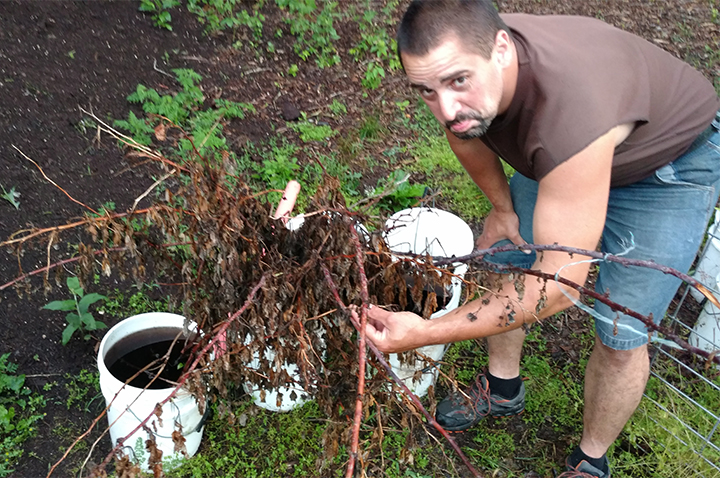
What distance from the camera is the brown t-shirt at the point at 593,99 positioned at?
1701 millimetres

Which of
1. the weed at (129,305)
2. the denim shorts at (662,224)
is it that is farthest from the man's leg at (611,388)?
the weed at (129,305)

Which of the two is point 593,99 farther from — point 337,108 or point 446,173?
point 337,108

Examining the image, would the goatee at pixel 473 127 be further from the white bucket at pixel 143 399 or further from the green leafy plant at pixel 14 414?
the green leafy plant at pixel 14 414

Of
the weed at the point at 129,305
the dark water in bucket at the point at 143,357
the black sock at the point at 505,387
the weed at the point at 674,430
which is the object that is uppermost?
the dark water in bucket at the point at 143,357

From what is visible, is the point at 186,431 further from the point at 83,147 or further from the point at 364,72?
the point at 364,72

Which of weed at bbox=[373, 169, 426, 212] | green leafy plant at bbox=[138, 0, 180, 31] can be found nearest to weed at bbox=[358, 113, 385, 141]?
weed at bbox=[373, 169, 426, 212]

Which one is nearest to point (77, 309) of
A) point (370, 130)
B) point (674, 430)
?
point (370, 130)

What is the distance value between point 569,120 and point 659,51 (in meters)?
0.69

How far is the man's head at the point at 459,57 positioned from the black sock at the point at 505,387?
4.46ft

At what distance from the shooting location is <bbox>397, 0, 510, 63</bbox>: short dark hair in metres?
1.72

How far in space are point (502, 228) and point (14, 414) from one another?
88.1 inches

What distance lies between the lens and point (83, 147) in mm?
3646

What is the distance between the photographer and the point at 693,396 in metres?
2.90

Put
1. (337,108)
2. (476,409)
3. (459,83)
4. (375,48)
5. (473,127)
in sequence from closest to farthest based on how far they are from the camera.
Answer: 1. (459,83)
2. (473,127)
3. (476,409)
4. (337,108)
5. (375,48)
